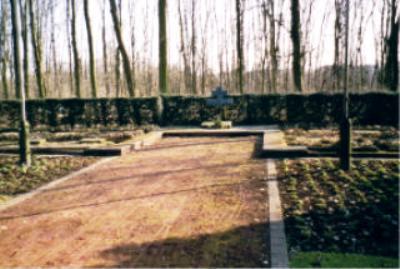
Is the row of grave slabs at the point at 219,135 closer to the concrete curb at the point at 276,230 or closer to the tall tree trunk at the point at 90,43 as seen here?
the concrete curb at the point at 276,230

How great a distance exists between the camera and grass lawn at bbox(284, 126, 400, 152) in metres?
10.6

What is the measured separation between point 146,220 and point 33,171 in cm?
460

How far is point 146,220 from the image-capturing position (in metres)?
5.81

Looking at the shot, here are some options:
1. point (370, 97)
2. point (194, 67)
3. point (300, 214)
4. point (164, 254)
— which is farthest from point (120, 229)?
point (194, 67)

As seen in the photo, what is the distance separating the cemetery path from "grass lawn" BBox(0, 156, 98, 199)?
579 mm

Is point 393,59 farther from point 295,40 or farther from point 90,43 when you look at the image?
point 90,43

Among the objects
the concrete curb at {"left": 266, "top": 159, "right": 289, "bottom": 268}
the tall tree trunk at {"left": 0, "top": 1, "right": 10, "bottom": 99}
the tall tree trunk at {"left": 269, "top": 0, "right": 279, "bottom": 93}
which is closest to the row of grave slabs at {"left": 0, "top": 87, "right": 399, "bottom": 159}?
the concrete curb at {"left": 266, "top": 159, "right": 289, "bottom": 268}

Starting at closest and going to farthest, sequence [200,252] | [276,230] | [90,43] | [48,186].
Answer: [200,252] < [276,230] < [48,186] < [90,43]

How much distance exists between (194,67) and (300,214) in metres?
33.3

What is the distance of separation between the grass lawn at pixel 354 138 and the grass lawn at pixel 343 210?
1887 millimetres

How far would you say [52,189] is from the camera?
777 cm

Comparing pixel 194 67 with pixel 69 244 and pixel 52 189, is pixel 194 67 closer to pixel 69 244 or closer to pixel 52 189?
pixel 52 189

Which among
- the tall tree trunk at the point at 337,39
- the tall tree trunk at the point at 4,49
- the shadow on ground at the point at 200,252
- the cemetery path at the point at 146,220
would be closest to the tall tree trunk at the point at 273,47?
the tall tree trunk at the point at 337,39

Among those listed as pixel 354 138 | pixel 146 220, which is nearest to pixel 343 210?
pixel 146 220
